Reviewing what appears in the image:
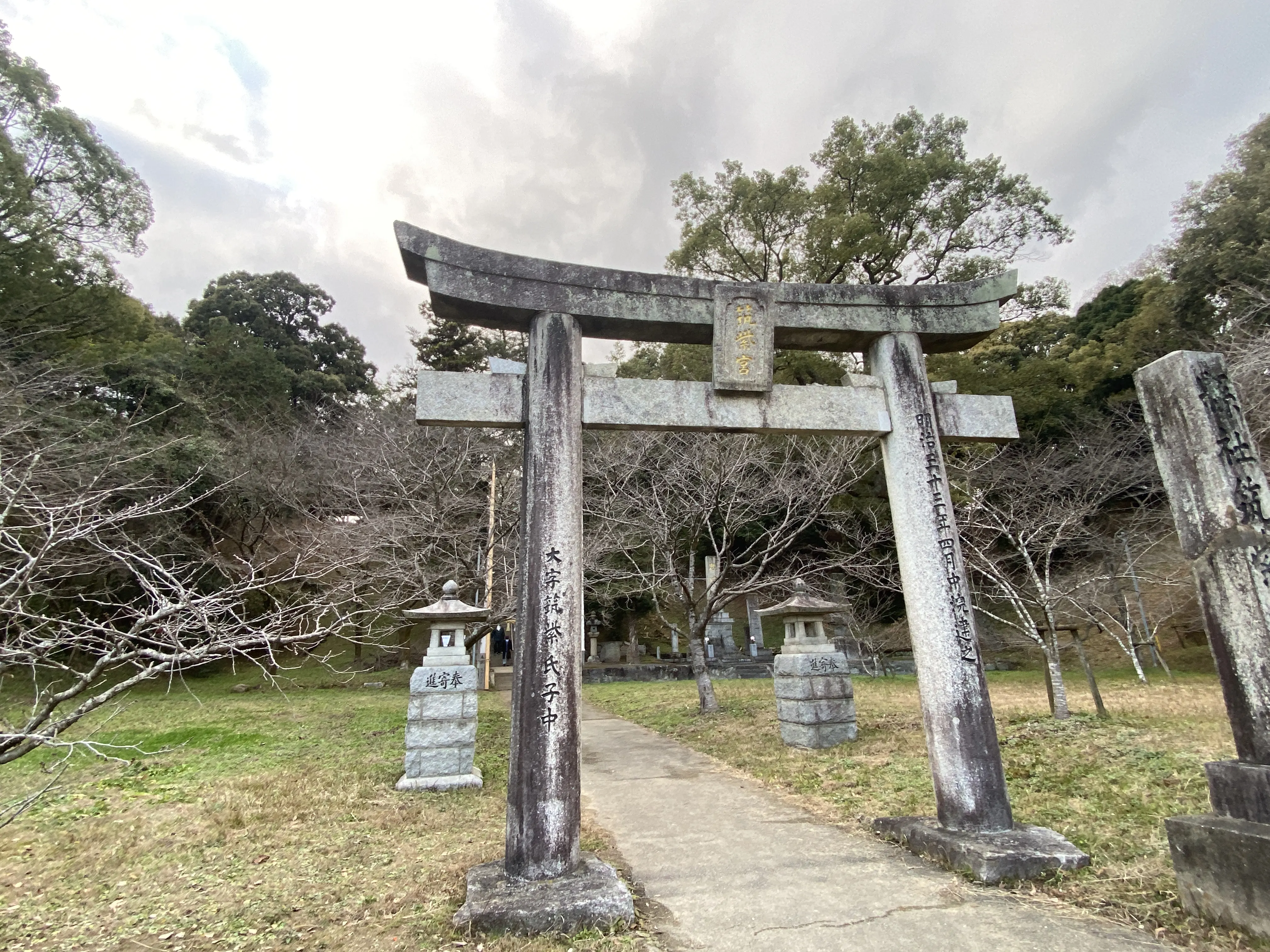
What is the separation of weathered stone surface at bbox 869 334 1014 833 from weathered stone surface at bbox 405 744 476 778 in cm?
477

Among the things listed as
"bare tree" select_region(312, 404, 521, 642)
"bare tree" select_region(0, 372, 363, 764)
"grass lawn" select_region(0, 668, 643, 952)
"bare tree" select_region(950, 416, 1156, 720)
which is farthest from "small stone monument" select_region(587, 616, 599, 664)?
"grass lawn" select_region(0, 668, 643, 952)

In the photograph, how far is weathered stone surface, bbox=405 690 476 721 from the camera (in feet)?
23.0

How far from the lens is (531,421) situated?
4.35 m

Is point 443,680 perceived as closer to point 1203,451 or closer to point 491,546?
point 491,546

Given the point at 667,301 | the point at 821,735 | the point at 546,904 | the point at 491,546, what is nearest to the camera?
the point at 546,904

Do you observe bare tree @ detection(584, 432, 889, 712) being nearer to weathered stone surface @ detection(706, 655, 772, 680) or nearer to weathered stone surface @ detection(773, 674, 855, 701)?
weathered stone surface @ detection(773, 674, 855, 701)

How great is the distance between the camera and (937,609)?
15.1 feet

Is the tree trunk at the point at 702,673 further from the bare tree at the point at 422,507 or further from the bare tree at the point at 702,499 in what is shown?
the bare tree at the point at 422,507

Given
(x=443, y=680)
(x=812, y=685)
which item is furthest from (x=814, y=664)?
(x=443, y=680)

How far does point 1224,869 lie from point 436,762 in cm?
639

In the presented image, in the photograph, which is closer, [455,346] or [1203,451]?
[1203,451]

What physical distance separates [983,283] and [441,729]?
6869 mm

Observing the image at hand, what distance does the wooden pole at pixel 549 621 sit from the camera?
3725 mm

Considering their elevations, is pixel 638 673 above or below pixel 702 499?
below
